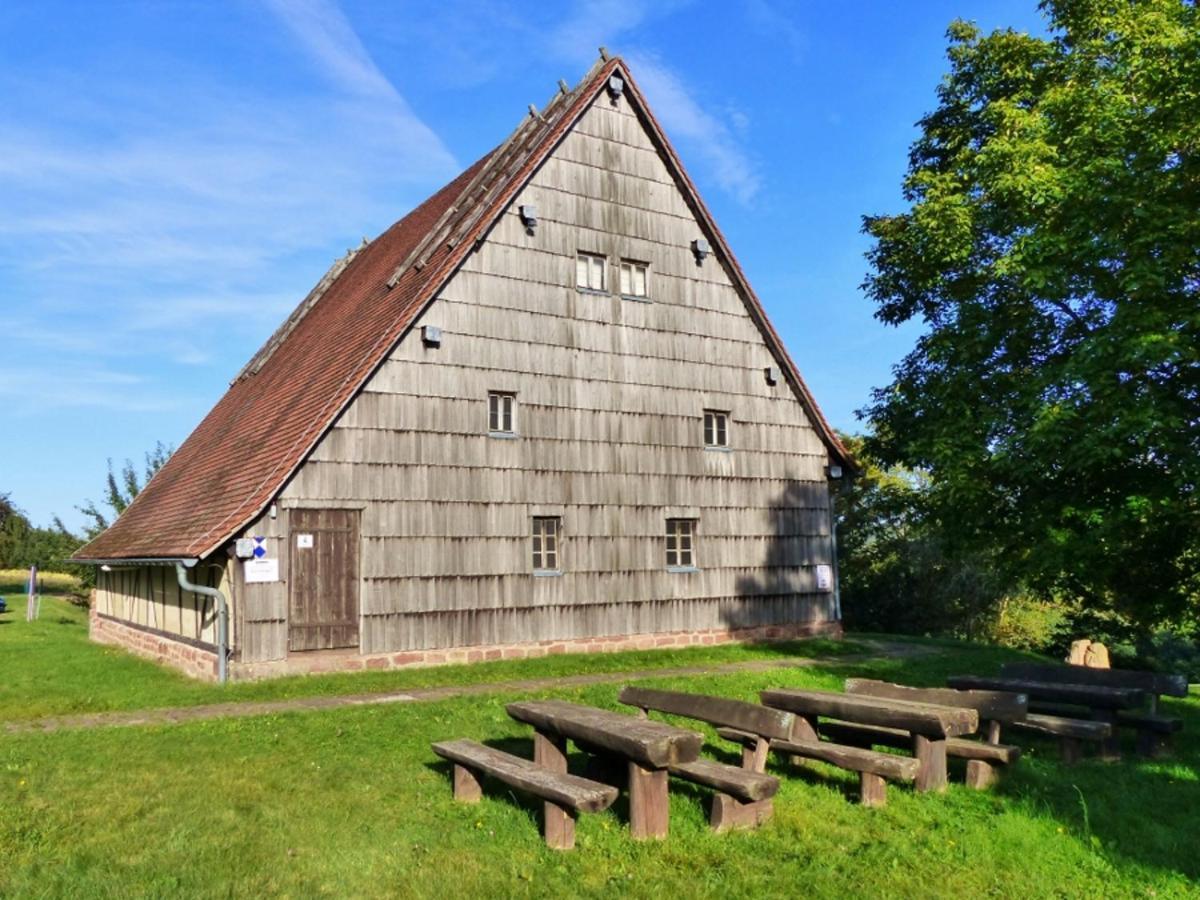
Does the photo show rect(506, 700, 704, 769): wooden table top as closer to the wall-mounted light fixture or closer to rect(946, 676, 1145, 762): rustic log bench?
rect(946, 676, 1145, 762): rustic log bench

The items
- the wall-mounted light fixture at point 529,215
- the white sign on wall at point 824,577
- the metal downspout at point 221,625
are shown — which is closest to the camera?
the metal downspout at point 221,625

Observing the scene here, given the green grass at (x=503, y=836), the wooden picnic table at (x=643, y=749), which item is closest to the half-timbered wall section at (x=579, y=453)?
the green grass at (x=503, y=836)

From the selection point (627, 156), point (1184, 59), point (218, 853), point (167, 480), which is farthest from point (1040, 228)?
point (167, 480)

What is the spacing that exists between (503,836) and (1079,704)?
603 centimetres

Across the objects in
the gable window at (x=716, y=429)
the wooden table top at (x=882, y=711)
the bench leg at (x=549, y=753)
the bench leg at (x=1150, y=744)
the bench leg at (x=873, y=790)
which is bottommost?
the bench leg at (x=1150, y=744)

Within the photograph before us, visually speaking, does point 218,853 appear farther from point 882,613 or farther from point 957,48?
point 882,613

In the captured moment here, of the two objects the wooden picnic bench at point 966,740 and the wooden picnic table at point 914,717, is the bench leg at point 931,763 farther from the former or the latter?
the wooden picnic bench at point 966,740

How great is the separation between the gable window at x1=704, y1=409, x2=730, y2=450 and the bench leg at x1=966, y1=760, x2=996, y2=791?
12040 mm

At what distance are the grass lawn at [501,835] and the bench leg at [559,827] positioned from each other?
76 millimetres

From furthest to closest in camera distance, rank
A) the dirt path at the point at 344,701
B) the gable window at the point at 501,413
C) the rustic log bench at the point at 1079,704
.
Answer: the gable window at the point at 501,413 → the dirt path at the point at 344,701 → the rustic log bench at the point at 1079,704

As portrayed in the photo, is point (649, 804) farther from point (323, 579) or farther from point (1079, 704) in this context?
point (323, 579)

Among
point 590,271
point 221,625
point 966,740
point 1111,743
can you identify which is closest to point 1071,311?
point 590,271

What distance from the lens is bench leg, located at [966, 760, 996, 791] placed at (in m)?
7.28

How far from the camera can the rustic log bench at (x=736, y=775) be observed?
239 inches
